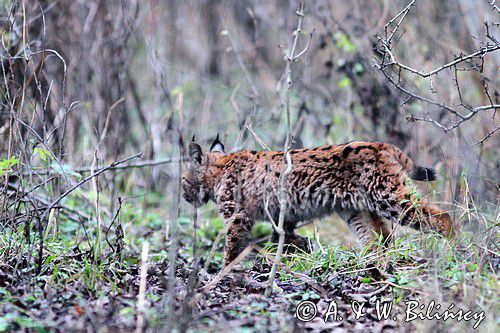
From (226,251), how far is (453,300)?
9.30 feet

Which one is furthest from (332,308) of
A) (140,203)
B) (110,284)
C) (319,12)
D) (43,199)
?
(319,12)

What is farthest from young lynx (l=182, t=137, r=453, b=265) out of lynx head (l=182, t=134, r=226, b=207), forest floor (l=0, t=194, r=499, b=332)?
forest floor (l=0, t=194, r=499, b=332)

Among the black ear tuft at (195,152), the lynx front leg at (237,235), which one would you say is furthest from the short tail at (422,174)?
the black ear tuft at (195,152)

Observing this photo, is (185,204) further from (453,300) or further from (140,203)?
(453,300)

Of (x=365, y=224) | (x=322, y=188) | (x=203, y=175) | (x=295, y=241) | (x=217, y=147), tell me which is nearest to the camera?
(x=322, y=188)

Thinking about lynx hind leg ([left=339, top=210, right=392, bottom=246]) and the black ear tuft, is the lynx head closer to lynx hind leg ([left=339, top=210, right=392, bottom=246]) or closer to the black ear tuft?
the black ear tuft

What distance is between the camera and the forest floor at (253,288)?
4.58 m

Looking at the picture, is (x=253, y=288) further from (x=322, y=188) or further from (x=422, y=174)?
(x=422, y=174)

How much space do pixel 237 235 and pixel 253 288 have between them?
146cm

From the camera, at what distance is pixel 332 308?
5.16m

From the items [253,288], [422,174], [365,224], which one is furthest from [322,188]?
[253,288]

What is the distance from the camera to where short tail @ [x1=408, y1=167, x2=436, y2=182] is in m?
6.56

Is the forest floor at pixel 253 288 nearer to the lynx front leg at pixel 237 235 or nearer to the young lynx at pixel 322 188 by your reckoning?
the lynx front leg at pixel 237 235

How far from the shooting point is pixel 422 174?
660 cm
